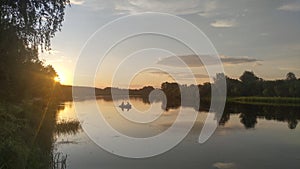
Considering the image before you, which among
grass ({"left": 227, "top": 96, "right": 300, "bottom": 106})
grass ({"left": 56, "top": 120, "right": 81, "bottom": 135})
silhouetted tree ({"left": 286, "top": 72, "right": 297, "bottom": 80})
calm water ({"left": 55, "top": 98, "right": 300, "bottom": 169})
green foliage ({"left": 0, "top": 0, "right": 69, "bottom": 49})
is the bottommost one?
calm water ({"left": 55, "top": 98, "right": 300, "bottom": 169})

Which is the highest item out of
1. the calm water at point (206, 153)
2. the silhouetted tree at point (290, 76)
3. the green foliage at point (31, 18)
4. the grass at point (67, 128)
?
the silhouetted tree at point (290, 76)

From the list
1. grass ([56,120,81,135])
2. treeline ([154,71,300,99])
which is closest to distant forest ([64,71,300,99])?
treeline ([154,71,300,99])

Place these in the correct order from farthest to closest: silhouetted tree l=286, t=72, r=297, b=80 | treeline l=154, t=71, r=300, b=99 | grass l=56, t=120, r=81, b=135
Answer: silhouetted tree l=286, t=72, r=297, b=80 < treeline l=154, t=71, r=300, b=99 < grass l=56, t=120, r=81, b=135

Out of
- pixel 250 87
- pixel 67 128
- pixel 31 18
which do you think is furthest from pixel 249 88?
pixel 31 18

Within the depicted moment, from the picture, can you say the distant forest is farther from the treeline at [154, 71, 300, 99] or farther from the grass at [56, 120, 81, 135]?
the grass at [56, 120, 81, 135]

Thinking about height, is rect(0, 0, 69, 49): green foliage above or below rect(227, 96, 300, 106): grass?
above

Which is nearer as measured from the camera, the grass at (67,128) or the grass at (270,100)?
the grass at (67,128)

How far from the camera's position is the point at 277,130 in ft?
91.9

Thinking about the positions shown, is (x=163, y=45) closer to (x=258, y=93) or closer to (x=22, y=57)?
(x=22, y=57)

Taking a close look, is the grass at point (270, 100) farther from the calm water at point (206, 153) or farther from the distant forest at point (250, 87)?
the calm water at point (206, 153)

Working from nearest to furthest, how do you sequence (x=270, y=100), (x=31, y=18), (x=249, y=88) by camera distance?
1. (x=31, y=18)
2. (x=270, y=100)
3. (x=249, y=88)

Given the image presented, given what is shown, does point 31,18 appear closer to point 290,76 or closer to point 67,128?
point 67,128

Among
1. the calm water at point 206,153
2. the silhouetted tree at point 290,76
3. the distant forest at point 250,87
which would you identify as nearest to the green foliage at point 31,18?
the calm water at point 206,153

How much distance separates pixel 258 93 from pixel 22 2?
80484 mm
